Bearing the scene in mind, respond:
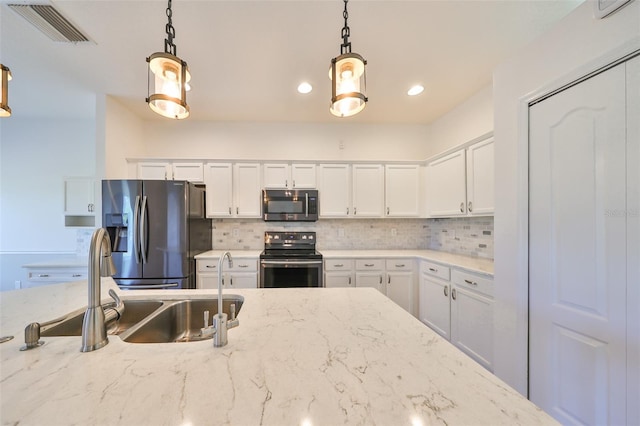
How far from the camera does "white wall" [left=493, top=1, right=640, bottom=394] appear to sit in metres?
1.18

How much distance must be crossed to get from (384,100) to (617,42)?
201cm

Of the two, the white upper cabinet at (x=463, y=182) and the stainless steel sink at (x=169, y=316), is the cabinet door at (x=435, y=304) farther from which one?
the stainless steel sink at (x=169, y=316)

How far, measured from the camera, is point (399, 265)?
2.94 m

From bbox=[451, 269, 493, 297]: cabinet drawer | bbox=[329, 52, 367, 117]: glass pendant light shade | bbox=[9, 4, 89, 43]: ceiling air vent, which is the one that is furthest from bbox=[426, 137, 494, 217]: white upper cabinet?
bbox=[9, 4, 89, 43]: ceiling air vent

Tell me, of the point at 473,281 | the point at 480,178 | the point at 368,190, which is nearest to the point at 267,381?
the point at 473,281

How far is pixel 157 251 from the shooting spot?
257 centimetres

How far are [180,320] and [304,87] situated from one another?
7.92ft

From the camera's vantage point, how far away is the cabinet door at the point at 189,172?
315 centimetres

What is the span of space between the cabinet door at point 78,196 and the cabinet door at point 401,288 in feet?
14.0

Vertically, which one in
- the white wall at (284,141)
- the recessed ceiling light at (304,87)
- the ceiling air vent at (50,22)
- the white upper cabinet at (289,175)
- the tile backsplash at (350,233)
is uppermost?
the ceiling air vent at (50,22)

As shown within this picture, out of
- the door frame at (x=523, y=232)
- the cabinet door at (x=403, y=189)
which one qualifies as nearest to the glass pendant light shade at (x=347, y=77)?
the door frame at (x=523, y=232)

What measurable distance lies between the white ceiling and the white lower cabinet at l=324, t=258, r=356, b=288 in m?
2.00

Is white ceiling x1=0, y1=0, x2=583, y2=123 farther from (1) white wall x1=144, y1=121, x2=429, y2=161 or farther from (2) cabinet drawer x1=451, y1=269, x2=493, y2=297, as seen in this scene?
(2) cabinet drawer x1=451, y1=269, x2=493, y2=297

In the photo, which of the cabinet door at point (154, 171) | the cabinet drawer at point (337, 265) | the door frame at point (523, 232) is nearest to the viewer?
the door frame at point (523, 232)
